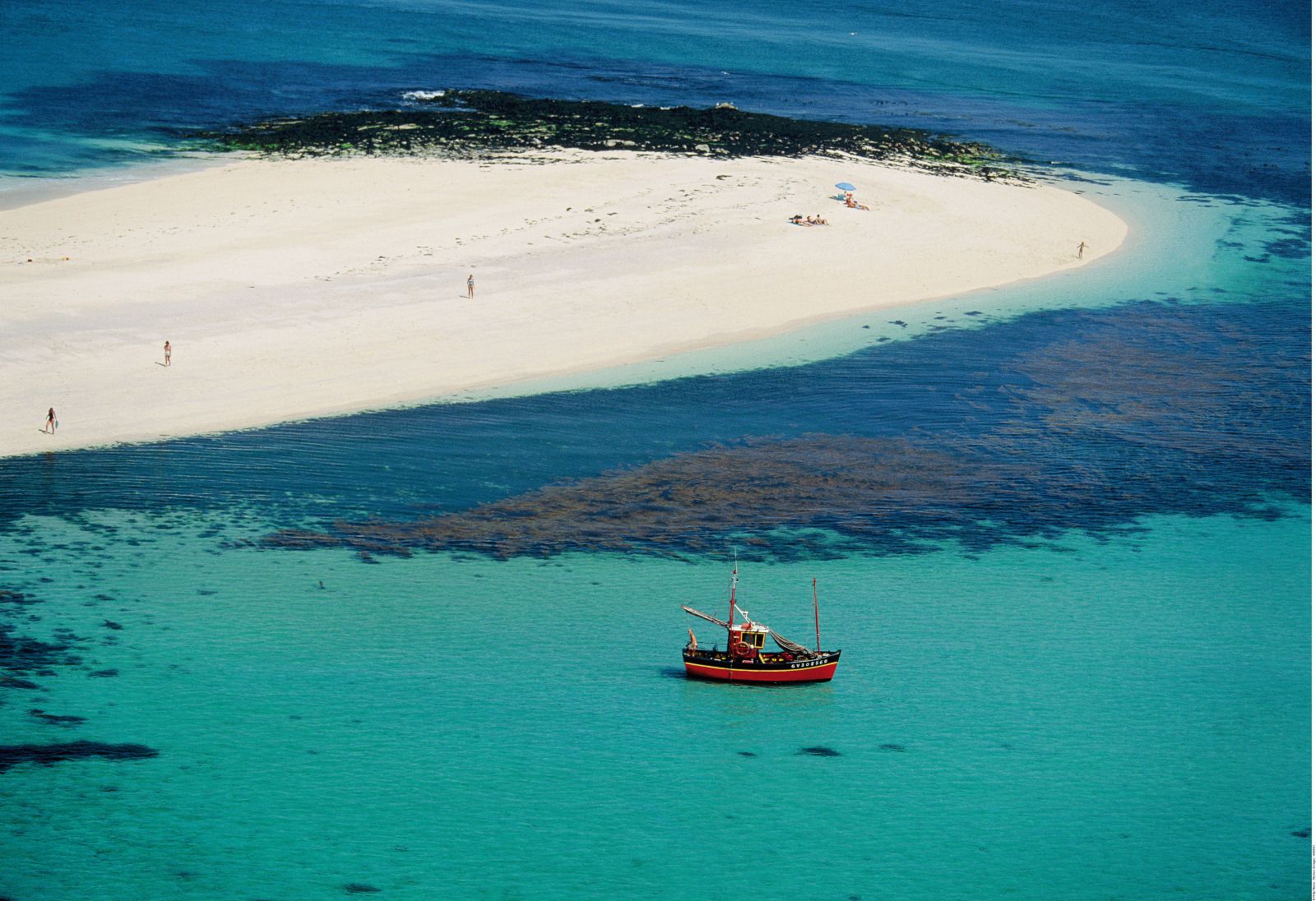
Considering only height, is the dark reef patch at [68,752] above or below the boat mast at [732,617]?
below

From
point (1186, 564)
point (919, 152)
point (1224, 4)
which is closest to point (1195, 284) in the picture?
point (919, 152)

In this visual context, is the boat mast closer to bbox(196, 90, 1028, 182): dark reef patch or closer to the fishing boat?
the fishing boat

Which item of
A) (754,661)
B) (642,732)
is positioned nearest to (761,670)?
(754,661)

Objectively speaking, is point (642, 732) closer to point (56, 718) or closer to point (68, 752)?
point (68, 752)

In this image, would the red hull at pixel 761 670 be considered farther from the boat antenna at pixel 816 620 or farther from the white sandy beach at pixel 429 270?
the white sandy beach at pixel 429 270

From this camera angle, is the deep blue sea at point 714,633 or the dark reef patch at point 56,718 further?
the dark reef patch at point 56,718

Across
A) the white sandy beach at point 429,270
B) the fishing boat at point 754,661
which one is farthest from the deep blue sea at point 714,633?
the white sandy beach at point 429,270

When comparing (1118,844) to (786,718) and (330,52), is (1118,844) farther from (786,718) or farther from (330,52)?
(330,52)
